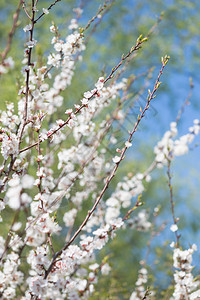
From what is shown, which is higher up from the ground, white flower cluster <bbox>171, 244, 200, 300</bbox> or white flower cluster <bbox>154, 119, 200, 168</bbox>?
white flower cluster <bbox>154, 119, 200, 168</bbox>

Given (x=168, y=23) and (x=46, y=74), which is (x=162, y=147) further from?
(x=168, y=23)

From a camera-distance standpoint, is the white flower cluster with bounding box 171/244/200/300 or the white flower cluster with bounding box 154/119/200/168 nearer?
the white flower cluster with bounding box 171/244/200/300

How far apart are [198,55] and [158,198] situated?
12.9ft

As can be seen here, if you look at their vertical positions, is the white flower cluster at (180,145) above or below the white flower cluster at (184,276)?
above

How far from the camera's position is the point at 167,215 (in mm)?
7836

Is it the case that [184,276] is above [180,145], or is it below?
below

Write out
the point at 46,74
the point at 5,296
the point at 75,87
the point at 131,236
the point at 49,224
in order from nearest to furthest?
the point at 49,224, the point at 5,296, the point at 46,74, the point at 75,87, the point at 131,236

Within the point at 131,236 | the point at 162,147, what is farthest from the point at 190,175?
the point at 162,147

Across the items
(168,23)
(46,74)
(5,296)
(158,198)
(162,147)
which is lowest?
(5,296)

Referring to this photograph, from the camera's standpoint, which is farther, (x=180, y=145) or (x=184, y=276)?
(x=180, y=145)

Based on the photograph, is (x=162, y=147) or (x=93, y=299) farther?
(x=162, y=147)

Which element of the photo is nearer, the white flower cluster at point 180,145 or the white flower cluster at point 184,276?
the white flower cluster at point 184,276

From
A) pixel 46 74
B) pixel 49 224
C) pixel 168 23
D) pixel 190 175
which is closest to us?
pixel 49 224

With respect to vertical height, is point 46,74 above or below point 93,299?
above
